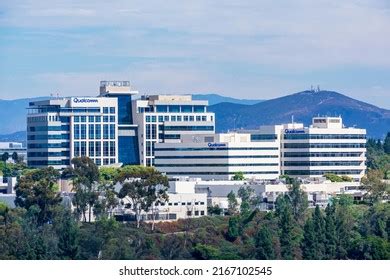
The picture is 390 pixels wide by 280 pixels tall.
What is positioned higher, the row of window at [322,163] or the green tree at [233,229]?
the row of window at [322,163]

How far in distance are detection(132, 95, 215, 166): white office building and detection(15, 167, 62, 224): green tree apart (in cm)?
1207

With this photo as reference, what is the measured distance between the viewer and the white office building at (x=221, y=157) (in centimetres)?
3084

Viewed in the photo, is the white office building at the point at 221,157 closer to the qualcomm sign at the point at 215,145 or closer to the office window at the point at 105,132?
the qualcomm sign at the point at 215,145

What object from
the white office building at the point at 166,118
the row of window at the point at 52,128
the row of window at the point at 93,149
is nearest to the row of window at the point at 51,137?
the row of window at the point at 52,128

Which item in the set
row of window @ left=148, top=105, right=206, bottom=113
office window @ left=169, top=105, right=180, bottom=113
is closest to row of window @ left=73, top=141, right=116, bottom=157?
row of window @ left=148, top=105, right=206, bottom=113

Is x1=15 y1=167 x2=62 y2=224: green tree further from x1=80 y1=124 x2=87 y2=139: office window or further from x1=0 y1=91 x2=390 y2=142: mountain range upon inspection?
x1=0 y1=91 x2=390 y2=142: mountain range

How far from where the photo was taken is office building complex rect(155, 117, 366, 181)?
30984 mm

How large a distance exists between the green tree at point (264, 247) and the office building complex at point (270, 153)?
14642 mm

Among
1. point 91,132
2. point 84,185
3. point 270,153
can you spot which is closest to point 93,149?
point 91,132

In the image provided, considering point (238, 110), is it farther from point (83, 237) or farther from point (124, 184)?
point (83, 237)

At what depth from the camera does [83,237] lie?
1494 centimetres

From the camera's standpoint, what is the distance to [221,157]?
30.9 meters
